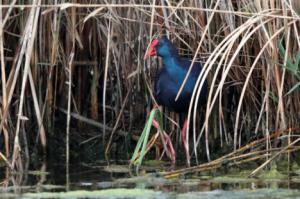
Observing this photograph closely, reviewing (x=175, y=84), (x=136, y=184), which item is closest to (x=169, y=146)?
(x=175, y=84)

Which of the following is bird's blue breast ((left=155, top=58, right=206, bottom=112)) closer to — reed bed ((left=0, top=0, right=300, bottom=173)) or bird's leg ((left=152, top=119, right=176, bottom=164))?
reed bed ((left=0, top=0, right=300, bottom=173))

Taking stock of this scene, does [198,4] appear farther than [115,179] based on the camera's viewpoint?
Yes

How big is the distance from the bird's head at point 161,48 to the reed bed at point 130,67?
0.08 m

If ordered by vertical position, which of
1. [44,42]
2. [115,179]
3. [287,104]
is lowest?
[115,179]

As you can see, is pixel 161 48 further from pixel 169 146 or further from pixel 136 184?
pixel 136 184

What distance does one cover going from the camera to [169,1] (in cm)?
531

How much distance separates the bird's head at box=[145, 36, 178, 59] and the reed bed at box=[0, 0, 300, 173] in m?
0.08

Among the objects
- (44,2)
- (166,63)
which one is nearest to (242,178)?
(166,63)

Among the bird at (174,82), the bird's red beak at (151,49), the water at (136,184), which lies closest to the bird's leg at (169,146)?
the bird at (174,82)

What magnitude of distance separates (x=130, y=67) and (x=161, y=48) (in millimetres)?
295

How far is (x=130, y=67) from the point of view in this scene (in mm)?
5711

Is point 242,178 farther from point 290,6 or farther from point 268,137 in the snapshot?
point 290,6

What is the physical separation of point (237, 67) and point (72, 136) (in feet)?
4.42

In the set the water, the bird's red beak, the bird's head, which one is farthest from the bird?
the water
